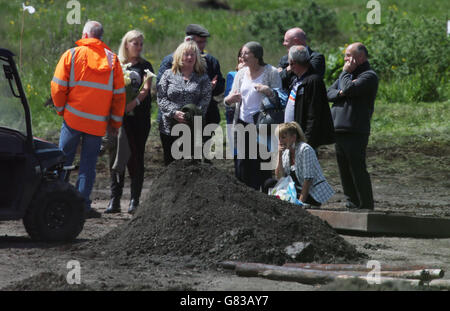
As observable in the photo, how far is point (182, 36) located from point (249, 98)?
17.8 meters

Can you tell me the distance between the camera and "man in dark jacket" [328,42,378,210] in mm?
10375

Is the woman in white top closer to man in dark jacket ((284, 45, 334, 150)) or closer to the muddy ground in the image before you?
man in dark jacket ((284, 45, 334, 150))

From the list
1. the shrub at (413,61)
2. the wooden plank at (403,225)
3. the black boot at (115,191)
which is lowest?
the wooden plank at (403,225)

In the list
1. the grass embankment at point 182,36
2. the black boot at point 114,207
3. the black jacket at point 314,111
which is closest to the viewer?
the black jacket at point 314,111

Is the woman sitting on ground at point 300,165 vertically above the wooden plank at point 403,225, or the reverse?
the woman sitting on ground at point 300,165

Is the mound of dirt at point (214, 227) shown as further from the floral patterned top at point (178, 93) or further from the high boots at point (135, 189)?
the high boots at point (135, 189)

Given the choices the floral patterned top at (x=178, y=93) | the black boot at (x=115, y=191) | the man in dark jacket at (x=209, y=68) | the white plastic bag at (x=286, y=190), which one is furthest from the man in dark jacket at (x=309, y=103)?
the black boot at (x=115, y=191)

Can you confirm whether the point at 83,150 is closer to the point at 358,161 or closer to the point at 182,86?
the point at 182,86

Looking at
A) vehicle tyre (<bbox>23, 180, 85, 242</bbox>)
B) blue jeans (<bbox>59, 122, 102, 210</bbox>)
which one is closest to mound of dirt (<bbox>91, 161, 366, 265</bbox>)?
vehicle tyre (<bbox>23, 180, 85, 242</bbox>)

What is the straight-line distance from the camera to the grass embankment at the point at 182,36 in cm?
1834

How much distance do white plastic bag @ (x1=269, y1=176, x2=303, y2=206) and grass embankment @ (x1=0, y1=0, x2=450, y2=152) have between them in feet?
23.6

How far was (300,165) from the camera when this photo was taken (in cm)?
1002

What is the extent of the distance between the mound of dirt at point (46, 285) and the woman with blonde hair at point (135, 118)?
4408 mm

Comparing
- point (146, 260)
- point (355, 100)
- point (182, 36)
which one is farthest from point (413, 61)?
point (146, 260)
